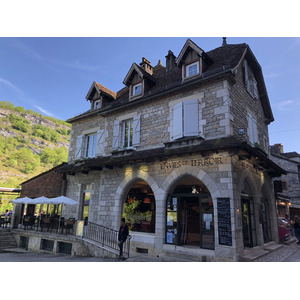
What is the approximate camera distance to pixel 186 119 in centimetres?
899

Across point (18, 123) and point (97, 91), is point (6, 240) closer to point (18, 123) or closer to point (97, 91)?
point (97, 91)

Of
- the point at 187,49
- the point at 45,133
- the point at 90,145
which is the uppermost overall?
the point at 45,133

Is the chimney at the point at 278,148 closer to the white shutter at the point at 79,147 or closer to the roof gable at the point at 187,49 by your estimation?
the roof gable at the point at 187,49

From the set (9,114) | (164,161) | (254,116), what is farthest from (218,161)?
(9,114)

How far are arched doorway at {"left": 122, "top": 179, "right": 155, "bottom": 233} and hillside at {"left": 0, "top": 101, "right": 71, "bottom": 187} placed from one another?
230 ft

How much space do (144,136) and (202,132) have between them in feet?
9.39

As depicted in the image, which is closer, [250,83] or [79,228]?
[79,228]

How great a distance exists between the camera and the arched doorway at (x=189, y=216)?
811 cm

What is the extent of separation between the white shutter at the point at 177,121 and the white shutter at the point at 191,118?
0.17 meters

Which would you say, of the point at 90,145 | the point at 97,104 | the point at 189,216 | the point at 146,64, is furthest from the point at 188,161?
the point at 146,64

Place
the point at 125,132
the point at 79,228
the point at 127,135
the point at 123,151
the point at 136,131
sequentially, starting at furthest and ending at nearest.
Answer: the point at 125,132
the point at 127,135
the point at 123,151
the point at 136,131
the point at 79,228

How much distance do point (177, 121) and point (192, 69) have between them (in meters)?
2.57

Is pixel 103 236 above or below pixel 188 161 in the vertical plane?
below

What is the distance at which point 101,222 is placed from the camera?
10.7 meters
